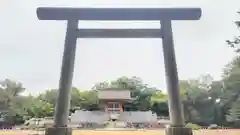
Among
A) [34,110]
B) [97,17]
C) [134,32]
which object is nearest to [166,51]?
[134,32]

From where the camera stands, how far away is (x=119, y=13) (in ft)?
12.2

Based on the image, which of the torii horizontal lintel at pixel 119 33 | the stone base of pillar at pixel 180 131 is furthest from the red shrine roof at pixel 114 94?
the stone base of pillar at pixel 180 131

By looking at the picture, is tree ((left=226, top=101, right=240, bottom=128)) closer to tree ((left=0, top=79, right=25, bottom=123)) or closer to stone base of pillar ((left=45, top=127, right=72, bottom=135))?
stone base of pillar ((left=45, top=127, right=72, bottom=135))

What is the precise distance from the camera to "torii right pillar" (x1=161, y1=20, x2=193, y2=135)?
3.50 meters

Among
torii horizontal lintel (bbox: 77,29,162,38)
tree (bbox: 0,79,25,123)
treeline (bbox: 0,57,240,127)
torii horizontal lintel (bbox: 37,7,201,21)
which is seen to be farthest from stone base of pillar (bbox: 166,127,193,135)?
tree (bbox: 0,79,25,123)

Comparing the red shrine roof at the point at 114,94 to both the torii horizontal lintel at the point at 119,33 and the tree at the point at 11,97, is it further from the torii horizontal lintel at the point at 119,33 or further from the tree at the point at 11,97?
the torii horizontal lintel at the point at 119,33

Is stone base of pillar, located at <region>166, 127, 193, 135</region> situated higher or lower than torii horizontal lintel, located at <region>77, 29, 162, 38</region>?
lower

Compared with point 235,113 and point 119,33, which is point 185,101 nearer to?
point 235,113

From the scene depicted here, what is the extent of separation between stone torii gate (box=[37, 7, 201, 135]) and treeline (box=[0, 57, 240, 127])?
6880 millimetres

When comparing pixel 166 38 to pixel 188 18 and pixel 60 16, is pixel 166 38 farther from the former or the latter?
pixel 60 16

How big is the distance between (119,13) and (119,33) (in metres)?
0.30

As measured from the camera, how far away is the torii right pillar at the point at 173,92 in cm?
350

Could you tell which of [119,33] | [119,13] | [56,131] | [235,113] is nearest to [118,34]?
[119,33]

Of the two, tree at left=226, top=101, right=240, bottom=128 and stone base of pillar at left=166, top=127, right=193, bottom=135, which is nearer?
stone base of pillar at left=166, top=127, right=193, bottom=135
